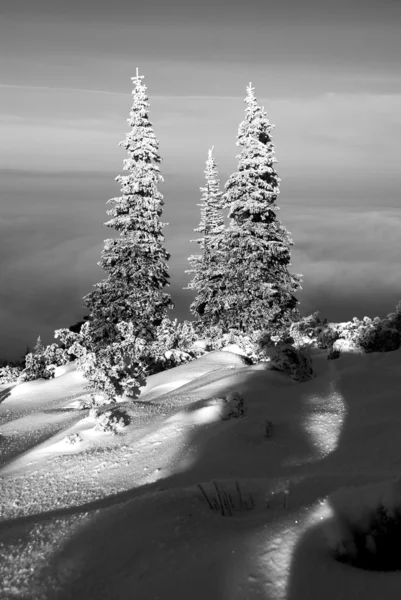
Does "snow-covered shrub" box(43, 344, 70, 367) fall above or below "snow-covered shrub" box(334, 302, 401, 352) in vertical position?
below

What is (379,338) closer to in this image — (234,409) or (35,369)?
(234,409)

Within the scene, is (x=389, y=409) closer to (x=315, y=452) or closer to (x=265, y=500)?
(x=315, y=452)

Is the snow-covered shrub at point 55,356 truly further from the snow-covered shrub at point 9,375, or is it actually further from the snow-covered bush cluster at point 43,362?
the snow-covered shrub at point 9,375

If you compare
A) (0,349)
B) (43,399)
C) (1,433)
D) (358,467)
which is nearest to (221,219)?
(0,349)

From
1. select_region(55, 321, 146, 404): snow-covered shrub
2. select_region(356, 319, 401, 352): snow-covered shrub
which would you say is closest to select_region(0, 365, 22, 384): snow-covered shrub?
select_region(55, 321, 146, 404): snow-covered shrub

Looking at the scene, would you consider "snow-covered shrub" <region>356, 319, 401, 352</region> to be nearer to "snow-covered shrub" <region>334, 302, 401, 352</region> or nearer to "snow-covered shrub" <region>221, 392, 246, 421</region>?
"snow-covered shrub" <region>334, 302, 401, 352</region>

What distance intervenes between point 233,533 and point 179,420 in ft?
10.9

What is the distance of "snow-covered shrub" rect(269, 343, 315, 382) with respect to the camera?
8.30m

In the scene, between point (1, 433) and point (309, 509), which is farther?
point (1, 433)

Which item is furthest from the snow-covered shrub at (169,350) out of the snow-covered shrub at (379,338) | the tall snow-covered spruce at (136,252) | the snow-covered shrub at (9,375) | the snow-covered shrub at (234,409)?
the tall snow-covered spruce at (136,252)

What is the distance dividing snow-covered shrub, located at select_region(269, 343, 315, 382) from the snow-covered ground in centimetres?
24

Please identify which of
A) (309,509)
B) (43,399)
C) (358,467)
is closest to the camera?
(309,509)

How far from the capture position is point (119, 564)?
A: 3000mm

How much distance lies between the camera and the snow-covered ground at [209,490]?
9.05 feet
